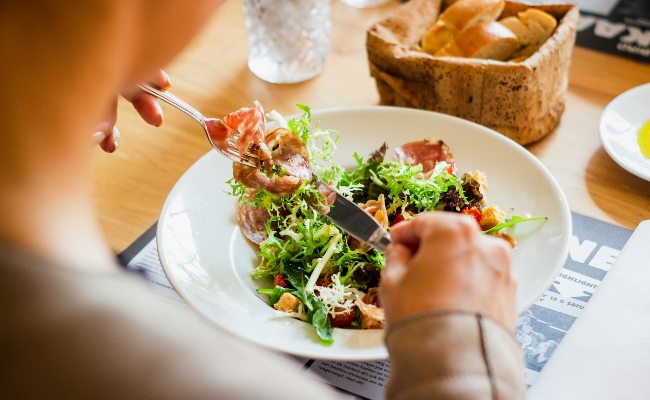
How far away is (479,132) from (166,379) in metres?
0.98

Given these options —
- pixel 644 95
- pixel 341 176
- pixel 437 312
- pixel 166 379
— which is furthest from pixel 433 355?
pixel 644 95

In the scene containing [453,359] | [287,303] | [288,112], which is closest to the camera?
[453,359]

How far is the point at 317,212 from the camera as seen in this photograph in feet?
→ 3.63

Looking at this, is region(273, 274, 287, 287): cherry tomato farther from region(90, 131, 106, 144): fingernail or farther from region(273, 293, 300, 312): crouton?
region(90, 131, 106, 144): fingernail

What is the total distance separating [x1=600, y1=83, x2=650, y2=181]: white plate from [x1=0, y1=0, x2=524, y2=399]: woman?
99 cm

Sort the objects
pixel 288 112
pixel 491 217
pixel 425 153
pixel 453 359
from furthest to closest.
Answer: pixel 288 112
pixel 425 153
pixel 491 217
pixel 453 359

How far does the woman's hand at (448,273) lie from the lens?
25.3 inches

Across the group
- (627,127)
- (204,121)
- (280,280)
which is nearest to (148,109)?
(204,121)

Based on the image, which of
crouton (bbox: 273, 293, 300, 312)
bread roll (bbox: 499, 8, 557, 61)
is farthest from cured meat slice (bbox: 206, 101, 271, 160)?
bread roll (bbox: 499, 8, 557, 61)

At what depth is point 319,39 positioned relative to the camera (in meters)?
1.61

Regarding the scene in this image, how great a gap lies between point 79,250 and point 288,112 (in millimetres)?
1144

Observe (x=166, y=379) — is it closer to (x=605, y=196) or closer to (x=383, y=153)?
A: (x=383, y=153)

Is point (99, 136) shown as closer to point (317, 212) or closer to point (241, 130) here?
point (241, 130)

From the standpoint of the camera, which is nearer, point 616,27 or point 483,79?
point 483,79
